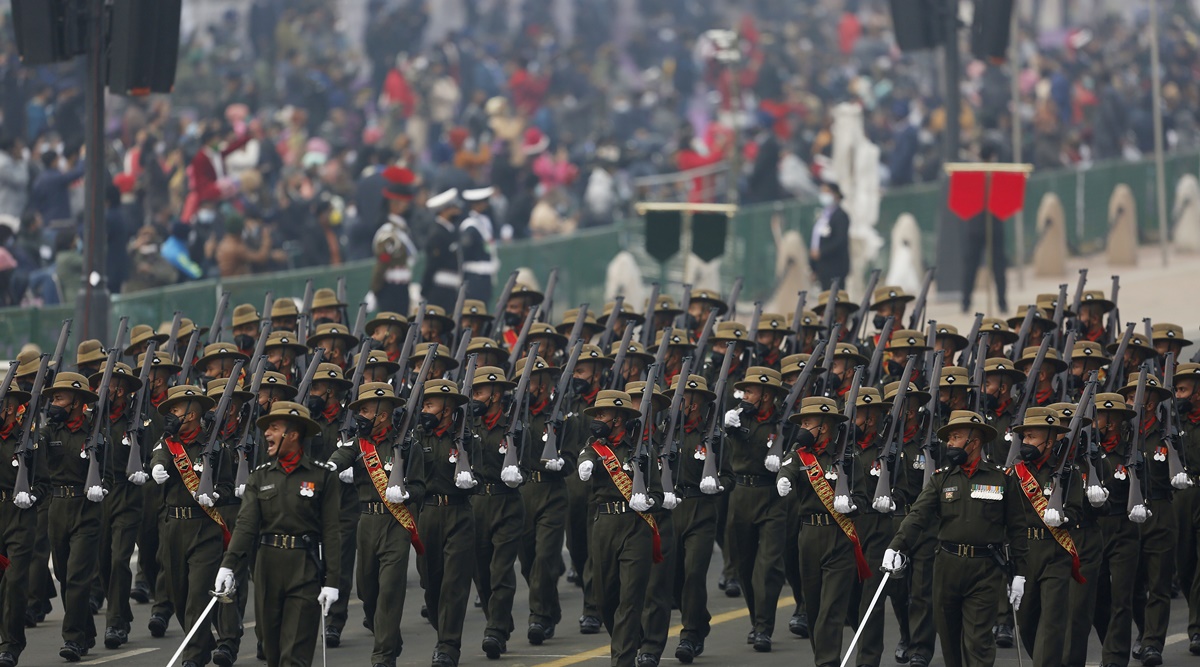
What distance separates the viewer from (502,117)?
112 ft

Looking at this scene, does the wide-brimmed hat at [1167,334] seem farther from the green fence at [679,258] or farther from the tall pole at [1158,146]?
the tall pole at [1158,146]

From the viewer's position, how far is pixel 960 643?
14477mm

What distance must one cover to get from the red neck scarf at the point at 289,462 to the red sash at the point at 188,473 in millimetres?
1722

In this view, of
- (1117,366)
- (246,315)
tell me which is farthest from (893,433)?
(246,315)

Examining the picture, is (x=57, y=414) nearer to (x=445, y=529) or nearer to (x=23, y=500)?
(x=23, y=500)

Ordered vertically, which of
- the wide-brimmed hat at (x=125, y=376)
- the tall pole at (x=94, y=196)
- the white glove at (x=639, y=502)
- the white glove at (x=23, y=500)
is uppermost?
the tall pole at (x=94, y=196)

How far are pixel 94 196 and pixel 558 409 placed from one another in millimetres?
4896

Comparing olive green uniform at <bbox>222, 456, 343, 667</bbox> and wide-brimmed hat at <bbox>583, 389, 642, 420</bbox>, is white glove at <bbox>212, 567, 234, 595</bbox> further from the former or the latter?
wide-brimmed hat at <bbox>583, 389, 642, 420</bbox>

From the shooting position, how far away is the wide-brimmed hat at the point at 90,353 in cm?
1808

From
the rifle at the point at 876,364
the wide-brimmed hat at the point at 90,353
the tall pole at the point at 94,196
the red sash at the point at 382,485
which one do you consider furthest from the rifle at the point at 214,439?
the rifle at the point at 876,364

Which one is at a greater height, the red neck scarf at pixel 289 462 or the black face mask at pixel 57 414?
the black face mask at pixel 57 414

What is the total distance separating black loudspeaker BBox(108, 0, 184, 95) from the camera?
766 inches

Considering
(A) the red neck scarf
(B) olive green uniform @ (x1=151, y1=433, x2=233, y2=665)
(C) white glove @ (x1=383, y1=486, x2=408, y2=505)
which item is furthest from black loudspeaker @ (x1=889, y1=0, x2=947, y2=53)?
(A) the red neck scarf

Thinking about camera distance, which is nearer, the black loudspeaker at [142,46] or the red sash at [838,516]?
the red sash at [838,516]
